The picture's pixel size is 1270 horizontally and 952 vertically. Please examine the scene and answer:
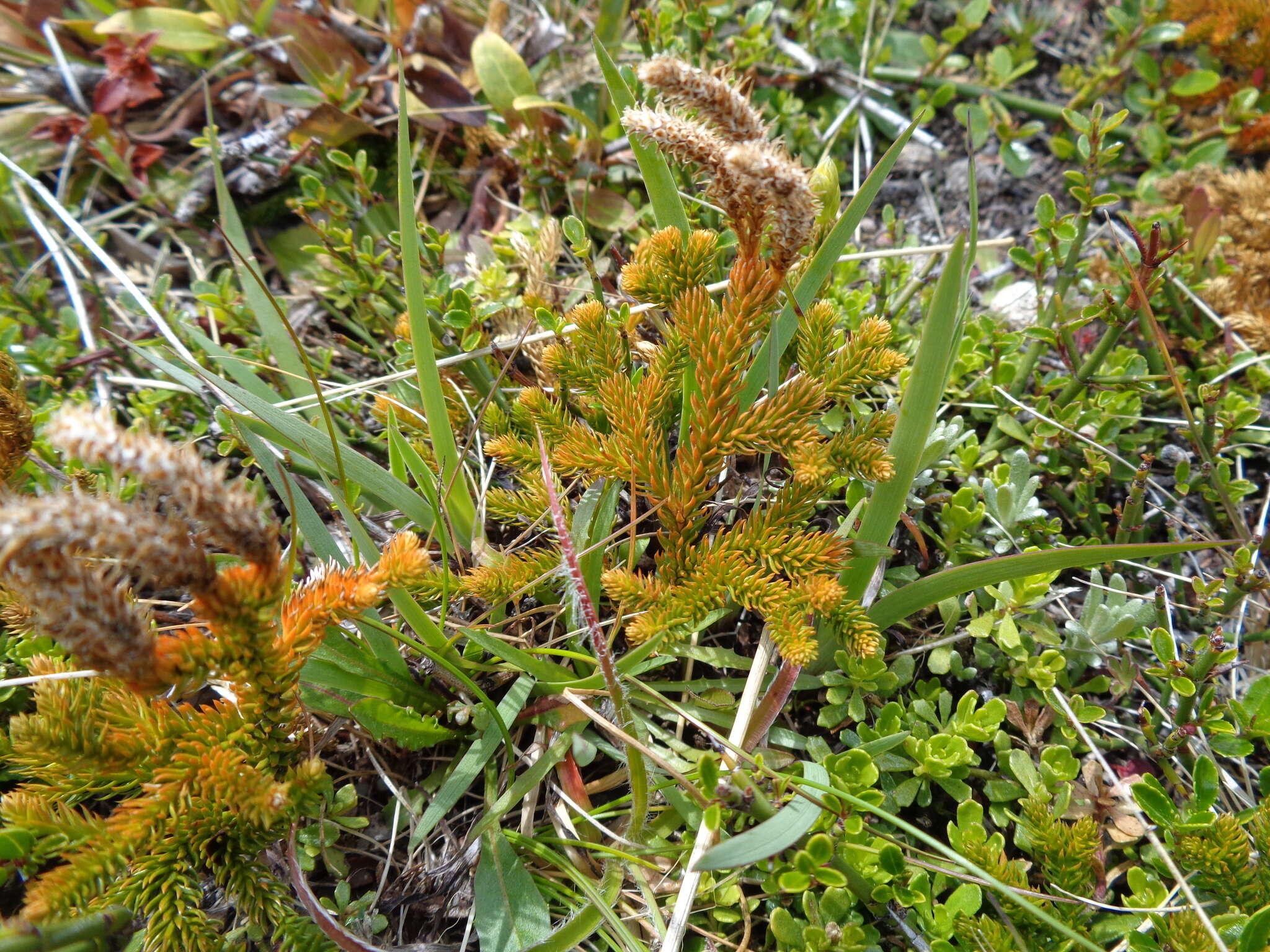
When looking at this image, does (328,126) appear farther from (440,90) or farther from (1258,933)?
(1258,933)

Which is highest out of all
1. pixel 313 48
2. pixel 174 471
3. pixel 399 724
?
pixel 313 48

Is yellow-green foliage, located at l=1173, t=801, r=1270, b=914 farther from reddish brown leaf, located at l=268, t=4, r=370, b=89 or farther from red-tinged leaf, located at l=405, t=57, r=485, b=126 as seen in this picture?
reddish brown leaf, located at l=268, t=4, r=370, b=89

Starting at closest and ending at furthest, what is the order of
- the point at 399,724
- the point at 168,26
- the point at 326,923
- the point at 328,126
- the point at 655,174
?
the point at 326,923 < the point at 399,724 < the point at 655,174 < the point at 328,126 < the point at 168,26

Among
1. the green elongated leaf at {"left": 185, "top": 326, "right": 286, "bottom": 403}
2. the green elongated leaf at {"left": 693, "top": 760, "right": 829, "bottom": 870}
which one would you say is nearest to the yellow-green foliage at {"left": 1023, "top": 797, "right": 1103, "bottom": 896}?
the green elongated leaf at {"left": 693, "top": 760, "right": 829, "bottom": 870}

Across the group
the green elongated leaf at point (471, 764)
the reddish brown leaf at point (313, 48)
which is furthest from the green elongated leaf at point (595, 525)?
the reddish brown leaf at point (313, 48)

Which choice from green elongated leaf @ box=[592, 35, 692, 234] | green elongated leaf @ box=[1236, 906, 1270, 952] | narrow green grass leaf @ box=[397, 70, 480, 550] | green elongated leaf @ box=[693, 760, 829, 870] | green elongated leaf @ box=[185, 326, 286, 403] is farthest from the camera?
green elongated leaf @ box=[185, 326, 286, 403]

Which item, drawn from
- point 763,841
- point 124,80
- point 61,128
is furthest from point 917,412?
point 61,128
